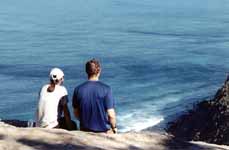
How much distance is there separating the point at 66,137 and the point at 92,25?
362 feet

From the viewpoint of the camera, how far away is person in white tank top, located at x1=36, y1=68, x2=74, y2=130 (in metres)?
9.73

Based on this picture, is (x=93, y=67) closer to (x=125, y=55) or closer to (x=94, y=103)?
(x=94, y=103)

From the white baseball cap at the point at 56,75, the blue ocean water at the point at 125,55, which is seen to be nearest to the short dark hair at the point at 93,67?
the white baseball cap at the point at 56,75

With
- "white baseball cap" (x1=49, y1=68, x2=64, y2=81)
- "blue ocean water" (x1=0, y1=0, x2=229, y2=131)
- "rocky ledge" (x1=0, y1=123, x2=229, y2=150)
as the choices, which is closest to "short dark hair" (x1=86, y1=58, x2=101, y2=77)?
"white baseball cap" (x1=49, y1=68, x2=64, y2=81)

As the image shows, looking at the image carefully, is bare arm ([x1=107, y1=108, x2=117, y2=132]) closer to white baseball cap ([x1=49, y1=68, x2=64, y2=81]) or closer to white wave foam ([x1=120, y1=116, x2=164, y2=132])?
white baseball cap ([x1=49, y1=68, x2=64, y2=81])

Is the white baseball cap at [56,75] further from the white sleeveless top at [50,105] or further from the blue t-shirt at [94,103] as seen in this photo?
the blue t-shirt at [94,103]

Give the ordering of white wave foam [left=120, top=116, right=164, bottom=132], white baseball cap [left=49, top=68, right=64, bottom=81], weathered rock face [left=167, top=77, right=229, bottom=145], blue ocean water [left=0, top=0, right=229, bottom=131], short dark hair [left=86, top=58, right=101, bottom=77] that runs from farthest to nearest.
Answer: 1. blue ocean water [left=0, top=0, right=229, bottom=131]
2. white wave foam [left=120, top=116, right=164, bottom=132]
3. weathered rock face [left=167, top=77, right=229, bottom=145]
4. white baseball cap [left=49, top=68, right=64, bottom=81]
5. short dark hair [left=86, top=58, right=101, bottom=77]

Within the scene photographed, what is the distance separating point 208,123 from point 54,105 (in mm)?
32340

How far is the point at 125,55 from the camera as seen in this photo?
83.8 meters

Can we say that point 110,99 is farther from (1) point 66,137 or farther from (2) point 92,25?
(2) point 92,25

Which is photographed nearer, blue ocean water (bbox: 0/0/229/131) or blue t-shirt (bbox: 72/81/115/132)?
blue t-shirt (bbox: 72/81/115/132)

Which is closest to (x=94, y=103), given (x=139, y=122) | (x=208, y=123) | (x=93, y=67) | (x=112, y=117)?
(x=112, y=117)

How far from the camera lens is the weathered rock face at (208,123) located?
125 feet

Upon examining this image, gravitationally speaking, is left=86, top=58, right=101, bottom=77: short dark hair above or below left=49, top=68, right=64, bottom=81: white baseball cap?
above
